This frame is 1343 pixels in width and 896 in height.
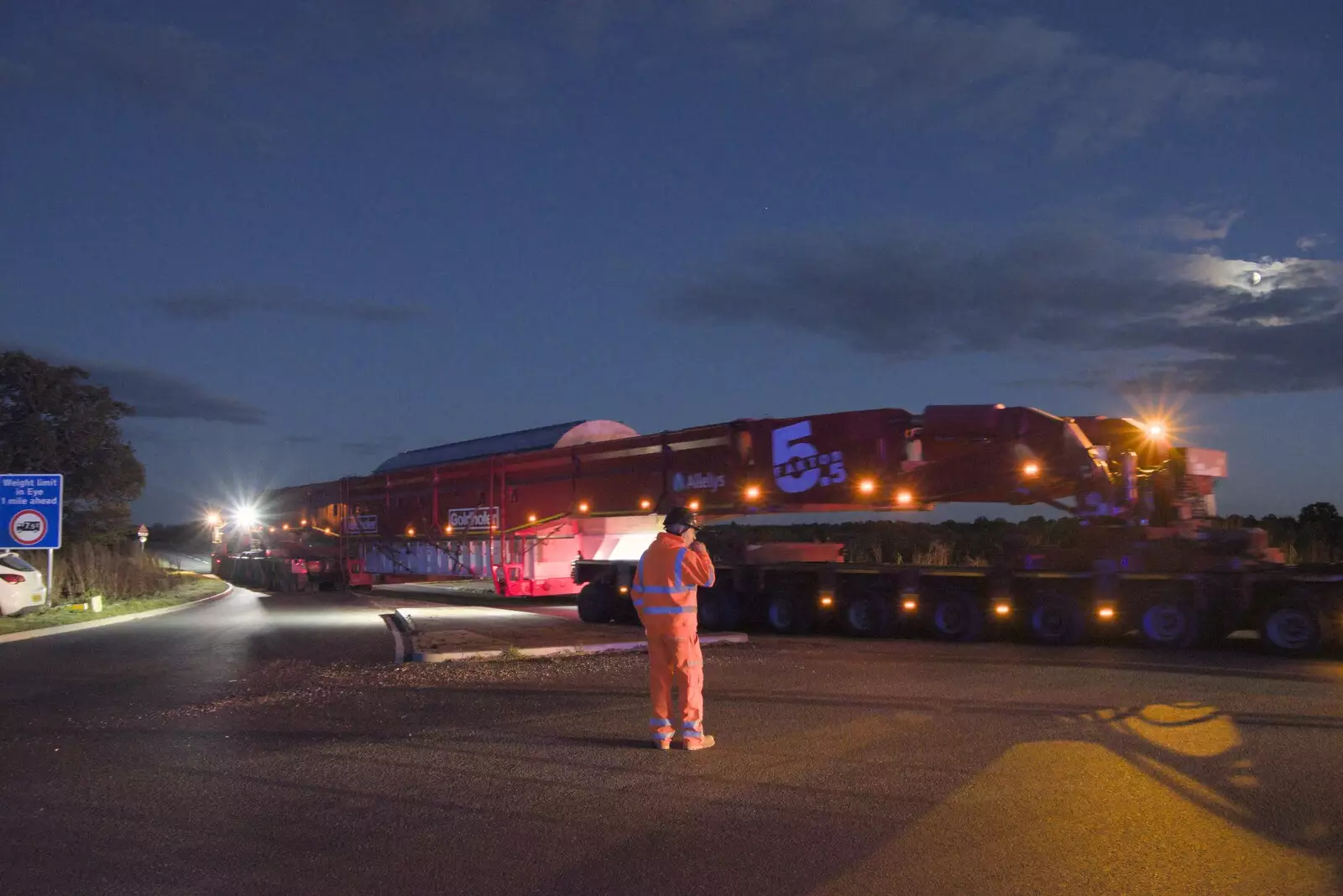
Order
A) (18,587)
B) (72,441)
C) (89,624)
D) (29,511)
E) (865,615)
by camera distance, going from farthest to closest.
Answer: (72,441), (29,511), (18,587), (89,624), (865,615)

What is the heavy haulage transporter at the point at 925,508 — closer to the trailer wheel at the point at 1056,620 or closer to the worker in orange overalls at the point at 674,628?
the trailer wheel at the point at 1056,620

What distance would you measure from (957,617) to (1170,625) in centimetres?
282

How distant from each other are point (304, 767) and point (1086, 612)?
10729 mm

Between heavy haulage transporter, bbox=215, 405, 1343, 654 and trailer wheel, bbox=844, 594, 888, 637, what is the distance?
0.02 meters

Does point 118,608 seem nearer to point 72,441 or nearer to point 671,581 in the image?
point 72,441

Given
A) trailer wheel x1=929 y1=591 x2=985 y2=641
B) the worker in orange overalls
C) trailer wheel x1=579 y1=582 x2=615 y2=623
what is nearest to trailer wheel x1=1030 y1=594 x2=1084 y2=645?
trailer wheel x1=929 y1=591 x2=985 y2=641

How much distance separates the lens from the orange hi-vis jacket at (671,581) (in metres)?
7.94

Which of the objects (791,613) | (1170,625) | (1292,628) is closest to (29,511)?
(791,613)

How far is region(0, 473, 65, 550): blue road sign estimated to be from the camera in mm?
20797

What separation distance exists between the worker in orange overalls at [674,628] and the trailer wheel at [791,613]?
9.78 m

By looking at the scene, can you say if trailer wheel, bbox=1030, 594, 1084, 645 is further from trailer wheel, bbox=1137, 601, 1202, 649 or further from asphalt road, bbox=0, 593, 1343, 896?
asphalt road, bbox=0, 593, 1343, 896

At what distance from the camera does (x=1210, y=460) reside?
588 inches

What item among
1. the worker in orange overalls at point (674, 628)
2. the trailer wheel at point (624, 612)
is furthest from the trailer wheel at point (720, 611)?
the worker in orange overalls at point (674, 628)

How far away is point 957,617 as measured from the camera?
16047 millimetres
